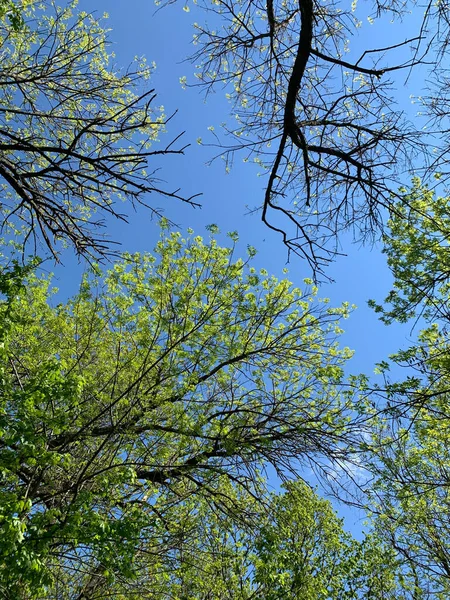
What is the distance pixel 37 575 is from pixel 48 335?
6.63 metres

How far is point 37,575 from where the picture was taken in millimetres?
4172

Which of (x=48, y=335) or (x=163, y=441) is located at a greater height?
(x=48, y=335)

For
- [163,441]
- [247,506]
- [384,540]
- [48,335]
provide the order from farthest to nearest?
[384,540]
[48,335]
[247,506]
[163,441]

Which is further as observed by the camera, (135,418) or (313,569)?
(313,569)

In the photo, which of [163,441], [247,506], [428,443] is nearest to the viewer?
[163,441]

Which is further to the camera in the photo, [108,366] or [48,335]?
[48,335]

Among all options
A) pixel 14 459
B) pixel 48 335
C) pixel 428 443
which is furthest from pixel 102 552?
pixel 428 443

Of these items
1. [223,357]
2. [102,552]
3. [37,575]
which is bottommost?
[37,575]

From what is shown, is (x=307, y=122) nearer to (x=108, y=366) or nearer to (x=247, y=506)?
(x=108, y=366)

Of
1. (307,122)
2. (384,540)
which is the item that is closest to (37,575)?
(307,122)

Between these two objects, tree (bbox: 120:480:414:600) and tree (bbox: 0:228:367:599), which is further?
tree (bbox: 120:480:414:600)

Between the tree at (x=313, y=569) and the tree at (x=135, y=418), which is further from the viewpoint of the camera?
the tree at (x=313, y=569)

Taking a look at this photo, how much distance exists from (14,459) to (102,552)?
4.58ft

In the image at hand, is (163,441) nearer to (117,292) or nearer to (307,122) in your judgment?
(117,292)
